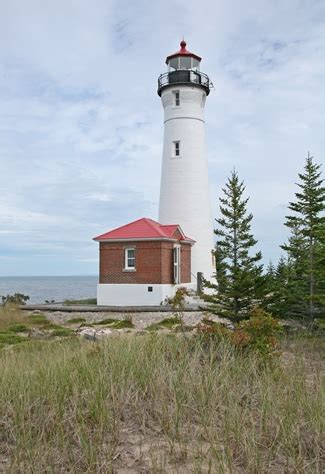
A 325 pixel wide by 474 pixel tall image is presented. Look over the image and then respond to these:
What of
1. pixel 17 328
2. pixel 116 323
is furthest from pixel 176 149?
pixel 17 328

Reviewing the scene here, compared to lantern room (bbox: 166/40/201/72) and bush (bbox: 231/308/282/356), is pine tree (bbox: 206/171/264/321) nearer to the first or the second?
bush (bbox: 231/308/282/356)

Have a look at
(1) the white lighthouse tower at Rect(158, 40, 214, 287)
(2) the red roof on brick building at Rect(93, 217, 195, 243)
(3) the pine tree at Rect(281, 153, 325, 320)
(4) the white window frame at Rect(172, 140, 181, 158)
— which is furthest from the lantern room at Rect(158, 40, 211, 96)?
(3) the pine tree at Rect(281, 153, 325, 320)

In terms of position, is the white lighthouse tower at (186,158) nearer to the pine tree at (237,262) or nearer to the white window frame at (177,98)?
the white window frame at (177,98)

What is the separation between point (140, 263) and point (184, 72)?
35.4 ft

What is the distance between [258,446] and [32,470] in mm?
1865

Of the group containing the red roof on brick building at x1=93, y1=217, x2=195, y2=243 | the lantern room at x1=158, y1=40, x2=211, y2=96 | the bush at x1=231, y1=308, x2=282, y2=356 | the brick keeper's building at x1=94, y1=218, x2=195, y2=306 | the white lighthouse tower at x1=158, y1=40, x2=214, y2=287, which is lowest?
the bush at x1=231, y1=308, x2=282, y2=356

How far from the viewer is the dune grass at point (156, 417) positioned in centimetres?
381

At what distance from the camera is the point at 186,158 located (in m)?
25.1

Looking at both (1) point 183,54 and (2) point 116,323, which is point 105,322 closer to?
(2) point 116,323

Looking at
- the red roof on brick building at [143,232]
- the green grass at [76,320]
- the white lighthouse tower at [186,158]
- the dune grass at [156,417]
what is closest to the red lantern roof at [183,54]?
the white lighthouse tower at [186,158]

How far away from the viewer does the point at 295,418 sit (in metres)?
4.45

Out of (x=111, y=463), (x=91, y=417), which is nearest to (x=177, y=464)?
(x=111, y=463)

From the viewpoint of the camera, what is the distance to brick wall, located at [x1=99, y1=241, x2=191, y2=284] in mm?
22781

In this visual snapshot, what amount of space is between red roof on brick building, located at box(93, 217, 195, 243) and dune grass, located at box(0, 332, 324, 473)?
1676 cm
